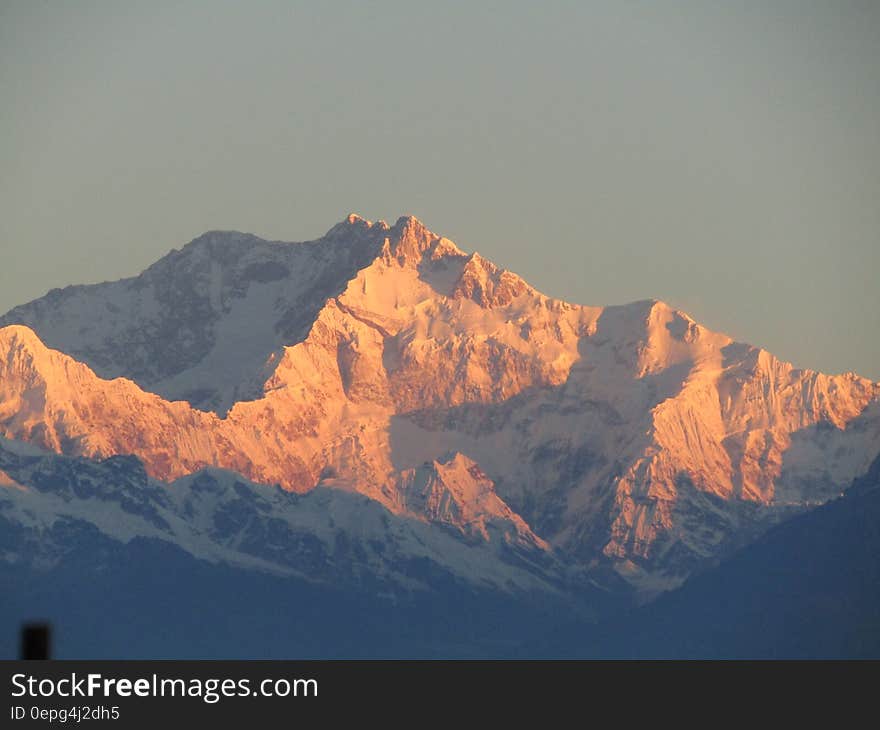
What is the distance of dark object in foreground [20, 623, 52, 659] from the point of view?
92.6 m

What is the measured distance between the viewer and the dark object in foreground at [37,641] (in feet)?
304

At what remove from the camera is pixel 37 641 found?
92.9 m
